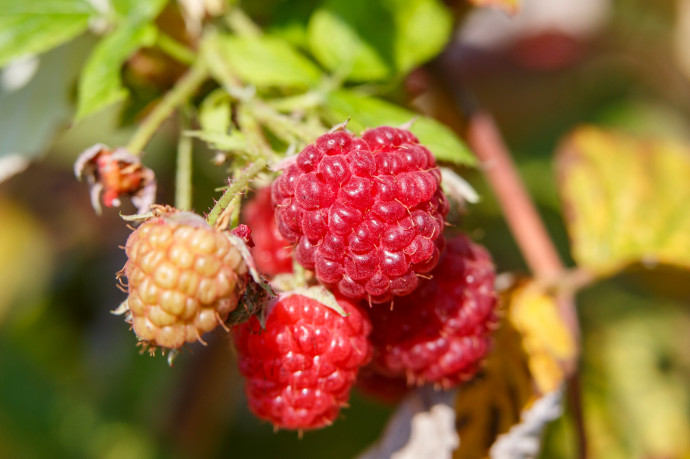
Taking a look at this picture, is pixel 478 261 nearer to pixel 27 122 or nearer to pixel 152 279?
pixel 152 279

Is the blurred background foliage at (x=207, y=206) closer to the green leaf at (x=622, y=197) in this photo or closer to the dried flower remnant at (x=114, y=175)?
the green leaf at (x=622, y=197)

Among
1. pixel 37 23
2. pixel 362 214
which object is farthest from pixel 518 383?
pixel 37 23

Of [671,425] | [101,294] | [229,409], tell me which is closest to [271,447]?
[229,409]

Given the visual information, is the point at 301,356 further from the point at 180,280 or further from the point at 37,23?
the point at 37,23

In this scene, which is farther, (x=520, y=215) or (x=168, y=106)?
(x=520, y=215)

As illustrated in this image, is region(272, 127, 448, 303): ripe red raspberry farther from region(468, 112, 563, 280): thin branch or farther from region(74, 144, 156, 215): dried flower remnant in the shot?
region(468, 112, 563, 280): thin branch

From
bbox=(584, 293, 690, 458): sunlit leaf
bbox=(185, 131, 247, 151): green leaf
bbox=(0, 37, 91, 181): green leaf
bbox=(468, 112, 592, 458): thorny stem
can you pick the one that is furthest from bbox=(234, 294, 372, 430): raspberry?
bbox=(584, 293, 690, 458): sunlit leaf

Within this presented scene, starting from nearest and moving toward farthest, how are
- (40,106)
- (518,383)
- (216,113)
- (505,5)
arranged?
(216,113), (505,5), (518,383), (40,106)
